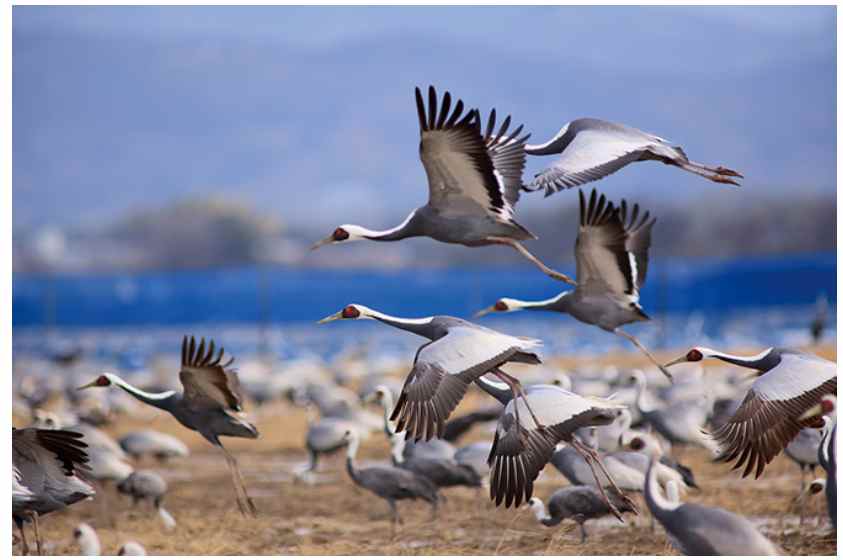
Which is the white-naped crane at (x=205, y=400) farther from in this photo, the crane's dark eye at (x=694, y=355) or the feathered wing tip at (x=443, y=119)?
the crane's dark eye at (x=694, y=355)

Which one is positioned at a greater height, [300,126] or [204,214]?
[300,126]

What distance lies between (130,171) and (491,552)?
310 ft

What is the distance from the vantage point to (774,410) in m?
5.32

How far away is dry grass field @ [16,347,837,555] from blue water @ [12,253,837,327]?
85.9 feet

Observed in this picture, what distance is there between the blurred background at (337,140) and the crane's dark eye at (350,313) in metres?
43.0

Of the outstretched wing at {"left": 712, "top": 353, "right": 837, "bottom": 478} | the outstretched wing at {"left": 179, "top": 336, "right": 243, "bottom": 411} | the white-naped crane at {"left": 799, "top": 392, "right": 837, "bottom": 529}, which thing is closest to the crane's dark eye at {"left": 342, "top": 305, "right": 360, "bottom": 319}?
the outstretched wing at {"left": 179, "top": 336, "right": 243, "bottom": 411}

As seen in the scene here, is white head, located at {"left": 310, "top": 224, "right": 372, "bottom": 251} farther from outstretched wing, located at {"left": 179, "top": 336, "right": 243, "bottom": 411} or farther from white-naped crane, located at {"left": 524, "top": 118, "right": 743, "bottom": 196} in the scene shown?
outstretched wing, located at {"left": 179, "top": 336, "right": 243, "bottom": 411}

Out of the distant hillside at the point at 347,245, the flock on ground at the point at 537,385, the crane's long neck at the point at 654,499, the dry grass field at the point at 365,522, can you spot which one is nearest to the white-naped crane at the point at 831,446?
the flock on ground at the point at 537,385

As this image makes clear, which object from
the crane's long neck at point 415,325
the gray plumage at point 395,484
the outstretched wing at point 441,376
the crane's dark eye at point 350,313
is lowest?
the gray plumage at point 395,484

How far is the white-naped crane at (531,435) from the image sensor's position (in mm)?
5246

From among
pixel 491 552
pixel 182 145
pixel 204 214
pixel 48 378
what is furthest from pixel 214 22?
pixel 491 552

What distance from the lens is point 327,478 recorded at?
10352 millimetres

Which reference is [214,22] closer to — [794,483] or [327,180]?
[327,180]

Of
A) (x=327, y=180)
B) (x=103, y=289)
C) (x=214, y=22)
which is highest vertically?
(x=214, y=22)
